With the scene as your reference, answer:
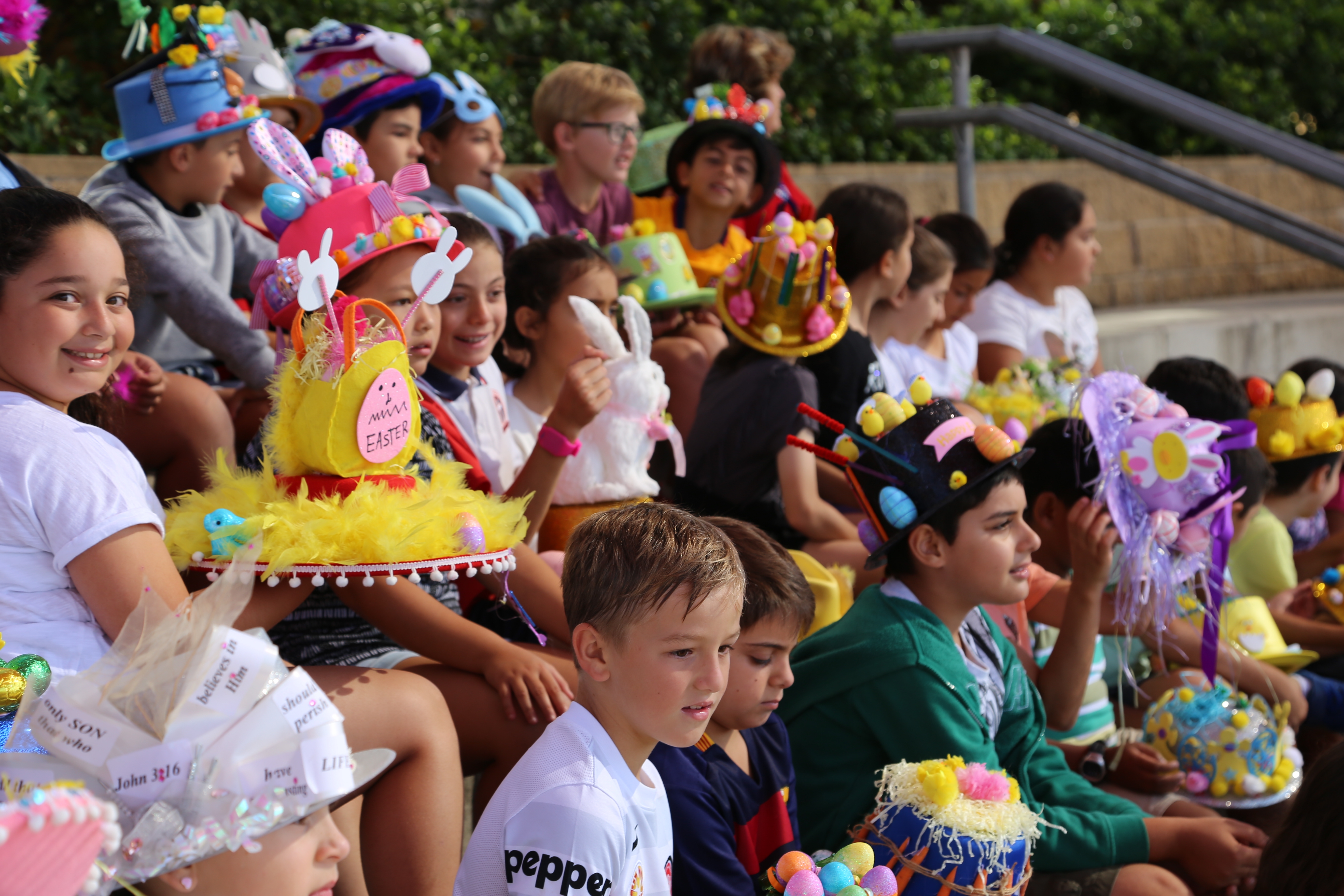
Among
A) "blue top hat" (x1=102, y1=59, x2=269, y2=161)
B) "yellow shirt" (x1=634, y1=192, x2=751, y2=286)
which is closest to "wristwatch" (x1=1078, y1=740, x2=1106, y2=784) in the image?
"yellow shirt" (x1=634, y1=192, x2=751, y2=286)

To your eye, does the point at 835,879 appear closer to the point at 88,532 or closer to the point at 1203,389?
the point at 88,532

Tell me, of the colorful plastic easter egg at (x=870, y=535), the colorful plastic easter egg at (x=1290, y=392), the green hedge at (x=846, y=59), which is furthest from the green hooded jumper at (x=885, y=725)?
the green hedge at (x=846, y=59)

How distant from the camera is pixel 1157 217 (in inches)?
364

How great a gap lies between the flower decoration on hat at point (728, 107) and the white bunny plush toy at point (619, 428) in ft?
6.50

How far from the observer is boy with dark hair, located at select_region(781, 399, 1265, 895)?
2566 millimetres

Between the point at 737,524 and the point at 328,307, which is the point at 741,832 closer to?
the point at 737,524

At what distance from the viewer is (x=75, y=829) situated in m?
1.12

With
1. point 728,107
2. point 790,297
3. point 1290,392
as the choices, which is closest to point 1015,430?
point 790,297

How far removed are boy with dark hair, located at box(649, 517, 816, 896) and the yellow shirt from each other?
2465 millimetres

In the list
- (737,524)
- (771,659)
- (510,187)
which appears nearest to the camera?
(771,659)

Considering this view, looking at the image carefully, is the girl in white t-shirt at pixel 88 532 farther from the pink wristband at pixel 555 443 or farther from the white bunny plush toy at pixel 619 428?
the white bunny plush toy at pixel 619 428

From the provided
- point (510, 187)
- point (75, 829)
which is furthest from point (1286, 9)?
point (75, 829)

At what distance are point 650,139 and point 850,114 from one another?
3.16 metres

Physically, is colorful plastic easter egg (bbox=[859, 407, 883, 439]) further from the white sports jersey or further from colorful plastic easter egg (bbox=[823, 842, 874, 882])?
the white sports jersey
